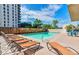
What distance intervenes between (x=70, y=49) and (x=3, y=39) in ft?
2.75

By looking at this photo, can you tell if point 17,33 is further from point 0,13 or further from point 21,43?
point 0,13

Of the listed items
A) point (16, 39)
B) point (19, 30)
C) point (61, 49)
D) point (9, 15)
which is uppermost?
point (9, 15)

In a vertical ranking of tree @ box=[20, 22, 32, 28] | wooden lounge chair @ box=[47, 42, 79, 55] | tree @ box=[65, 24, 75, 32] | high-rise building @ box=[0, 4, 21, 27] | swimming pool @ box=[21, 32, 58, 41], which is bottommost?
wooden lounge chair @ box=[47, 42, 79, 55]

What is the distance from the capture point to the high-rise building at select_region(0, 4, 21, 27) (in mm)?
3053

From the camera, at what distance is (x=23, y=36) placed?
313 cm

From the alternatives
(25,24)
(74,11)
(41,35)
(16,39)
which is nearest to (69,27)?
(74,11)

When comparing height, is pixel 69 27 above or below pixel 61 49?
above

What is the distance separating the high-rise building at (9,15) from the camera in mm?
3053

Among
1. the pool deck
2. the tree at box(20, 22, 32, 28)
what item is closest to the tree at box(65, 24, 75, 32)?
the pool deck

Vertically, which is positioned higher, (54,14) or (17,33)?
(54,14)

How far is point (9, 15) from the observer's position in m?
3.11

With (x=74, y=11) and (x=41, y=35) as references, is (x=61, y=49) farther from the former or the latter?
(x=74, y=11)

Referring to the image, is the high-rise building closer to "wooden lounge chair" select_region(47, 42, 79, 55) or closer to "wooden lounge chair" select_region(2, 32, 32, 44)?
"wooden lounge chair" select_region(2, 32, 32, 44)

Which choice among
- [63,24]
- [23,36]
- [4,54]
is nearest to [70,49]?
[63,24]
